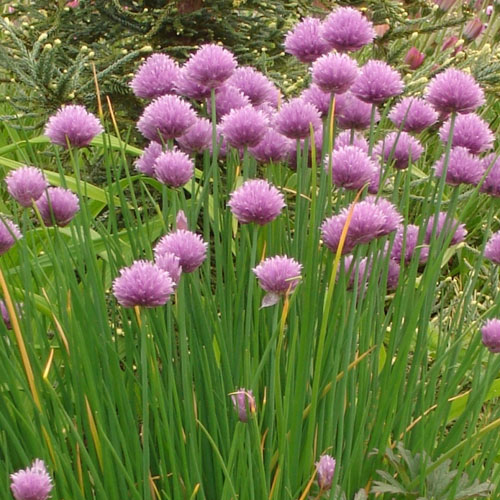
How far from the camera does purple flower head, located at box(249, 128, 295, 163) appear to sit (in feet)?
4.75

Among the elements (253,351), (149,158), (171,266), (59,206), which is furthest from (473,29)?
(171,266)

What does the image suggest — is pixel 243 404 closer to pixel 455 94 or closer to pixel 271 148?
pixel 271 148

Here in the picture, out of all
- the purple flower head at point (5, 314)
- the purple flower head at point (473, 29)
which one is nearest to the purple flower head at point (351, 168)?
the purple flower head at point (5, 314)

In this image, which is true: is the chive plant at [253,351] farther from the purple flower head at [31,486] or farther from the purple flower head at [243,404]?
the purple flower head at [31,486]

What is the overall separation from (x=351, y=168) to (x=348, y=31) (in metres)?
0.29

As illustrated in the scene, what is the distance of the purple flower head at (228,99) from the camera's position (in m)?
1.49

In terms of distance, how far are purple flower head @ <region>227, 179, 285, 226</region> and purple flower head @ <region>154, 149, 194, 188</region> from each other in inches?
5.6

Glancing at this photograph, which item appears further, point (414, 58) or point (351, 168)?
point (414, 58)

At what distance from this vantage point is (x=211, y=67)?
53.1 inches

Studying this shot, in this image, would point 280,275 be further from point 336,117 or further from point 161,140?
point 336,117

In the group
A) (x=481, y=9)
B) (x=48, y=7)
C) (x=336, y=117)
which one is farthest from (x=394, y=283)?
(x=481, y=9)

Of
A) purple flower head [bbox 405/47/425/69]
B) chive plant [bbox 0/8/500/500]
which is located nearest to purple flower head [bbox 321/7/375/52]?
chive plant [bbox 0/8/500/500]

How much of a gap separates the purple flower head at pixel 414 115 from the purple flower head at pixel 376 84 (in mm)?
62

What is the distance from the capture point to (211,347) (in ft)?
4.39
